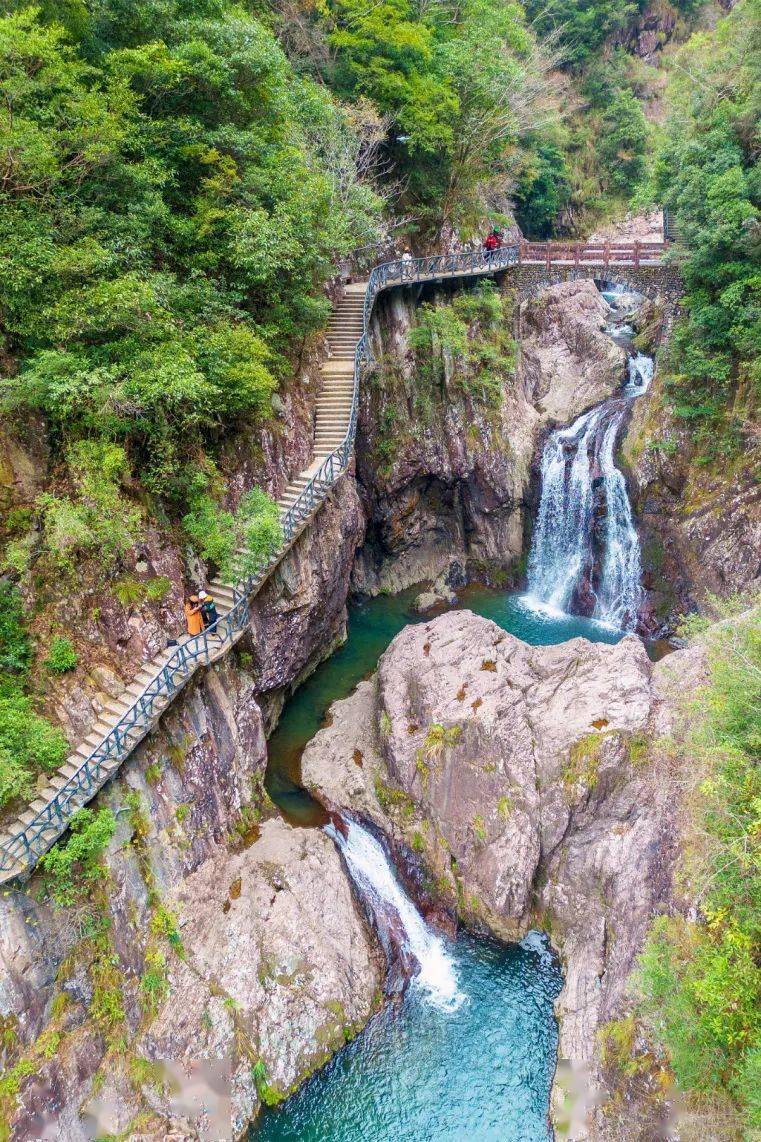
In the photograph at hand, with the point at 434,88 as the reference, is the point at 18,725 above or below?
below

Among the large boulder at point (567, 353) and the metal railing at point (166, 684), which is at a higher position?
the large boulder at point (567, 353)

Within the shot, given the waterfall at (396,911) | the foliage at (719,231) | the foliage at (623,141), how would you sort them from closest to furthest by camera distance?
the waterfall at (396,911) → the foliage at (719,231) → the foliage at (623,141)

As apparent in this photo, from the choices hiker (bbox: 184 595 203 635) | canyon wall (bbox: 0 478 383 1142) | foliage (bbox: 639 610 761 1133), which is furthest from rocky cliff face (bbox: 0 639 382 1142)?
foliage (bbox: 639 610 761 1133)

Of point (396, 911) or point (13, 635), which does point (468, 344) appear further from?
point (396, 911)

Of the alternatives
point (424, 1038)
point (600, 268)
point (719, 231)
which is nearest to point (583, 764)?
point (424, 1038)

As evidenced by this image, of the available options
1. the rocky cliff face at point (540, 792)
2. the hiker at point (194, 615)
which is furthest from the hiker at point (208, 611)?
the rocky cliff face at point (540, 792)

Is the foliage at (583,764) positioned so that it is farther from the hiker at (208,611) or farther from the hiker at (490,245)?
the hiker at (490,245)
